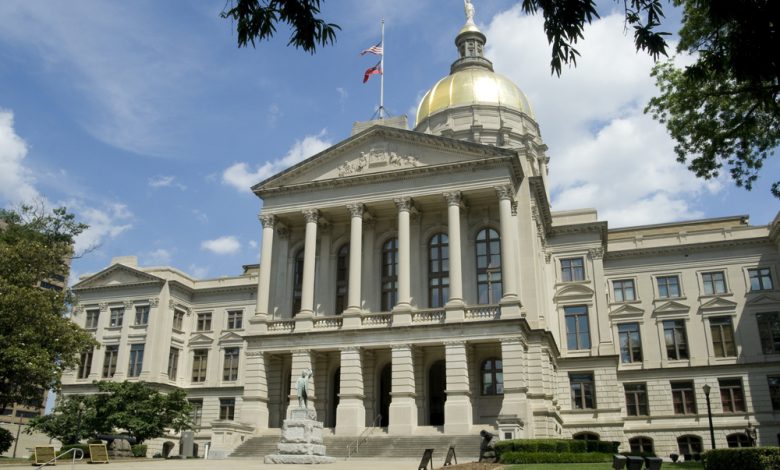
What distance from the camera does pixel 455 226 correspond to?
4138 cm

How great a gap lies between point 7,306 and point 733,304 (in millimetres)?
48026

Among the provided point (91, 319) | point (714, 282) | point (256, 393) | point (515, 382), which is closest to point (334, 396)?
point (256, 393)

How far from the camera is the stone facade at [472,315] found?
39.7 meters

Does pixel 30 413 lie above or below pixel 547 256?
below

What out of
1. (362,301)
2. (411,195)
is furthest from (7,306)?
(411,195)

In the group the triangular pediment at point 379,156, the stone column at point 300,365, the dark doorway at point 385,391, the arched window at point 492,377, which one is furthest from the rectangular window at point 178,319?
the arched window at point 492,377

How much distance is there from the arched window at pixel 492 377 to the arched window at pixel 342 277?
10.1 m

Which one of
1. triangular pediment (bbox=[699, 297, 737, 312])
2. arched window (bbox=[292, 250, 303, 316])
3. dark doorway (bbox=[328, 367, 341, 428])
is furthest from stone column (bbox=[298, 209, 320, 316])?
triangular pediment (bbox=[699, 297, 737, 312])

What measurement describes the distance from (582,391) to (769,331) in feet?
48.4

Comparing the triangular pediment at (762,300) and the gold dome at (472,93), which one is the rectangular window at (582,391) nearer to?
the triangular pediment at (762,300)

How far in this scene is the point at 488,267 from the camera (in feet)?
143

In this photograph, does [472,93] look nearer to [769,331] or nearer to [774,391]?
[769,331]

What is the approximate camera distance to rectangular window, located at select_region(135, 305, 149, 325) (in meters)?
61.3

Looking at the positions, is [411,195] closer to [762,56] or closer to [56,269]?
[56,269]
